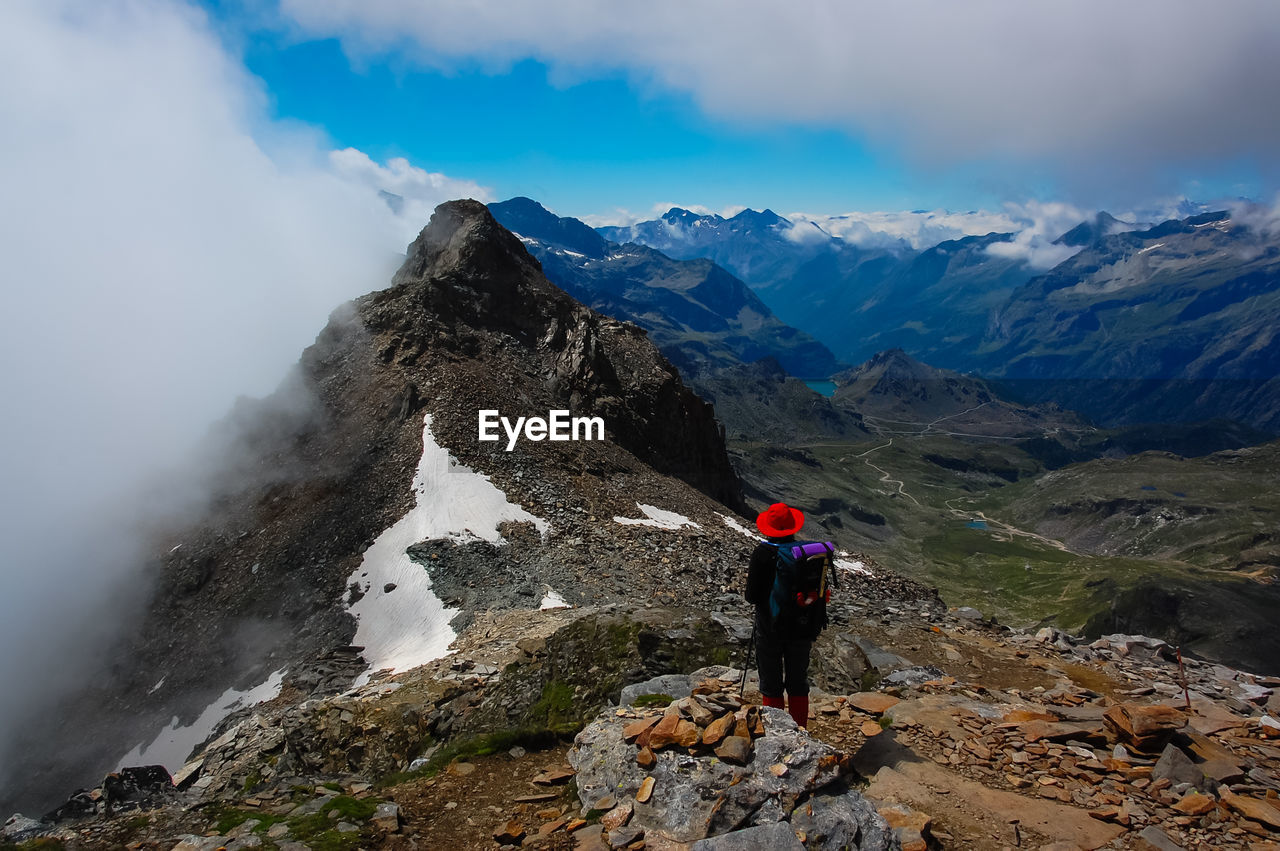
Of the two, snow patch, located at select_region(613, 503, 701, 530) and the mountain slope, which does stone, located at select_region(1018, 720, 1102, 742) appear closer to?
the mountain slope

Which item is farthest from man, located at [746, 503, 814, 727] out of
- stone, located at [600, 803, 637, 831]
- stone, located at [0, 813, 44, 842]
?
stone, located at [0, 813, 44, 842]

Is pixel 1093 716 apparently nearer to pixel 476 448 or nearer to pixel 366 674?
pixel 366 674

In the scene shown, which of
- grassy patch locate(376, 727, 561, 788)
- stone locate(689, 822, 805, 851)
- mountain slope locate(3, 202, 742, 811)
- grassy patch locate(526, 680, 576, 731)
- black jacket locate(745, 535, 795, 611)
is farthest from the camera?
mountain slope locate(3, 202, 742, 811)

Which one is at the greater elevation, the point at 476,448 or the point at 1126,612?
the point at 476,448

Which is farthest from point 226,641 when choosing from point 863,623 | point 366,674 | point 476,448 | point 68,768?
point 863,623

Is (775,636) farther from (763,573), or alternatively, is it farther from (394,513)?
(394,513)

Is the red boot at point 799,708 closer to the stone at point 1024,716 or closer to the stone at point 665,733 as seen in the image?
the stone at point 665,733
